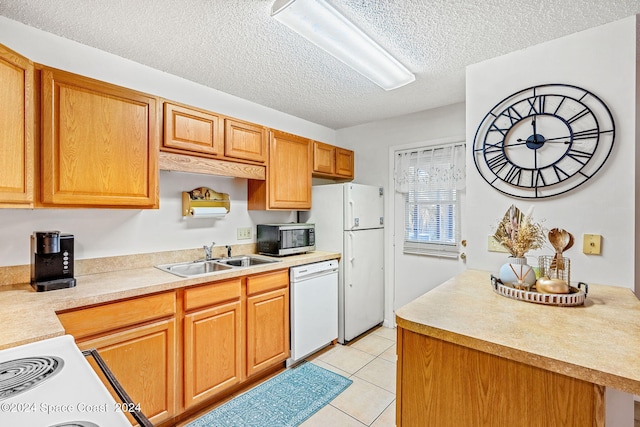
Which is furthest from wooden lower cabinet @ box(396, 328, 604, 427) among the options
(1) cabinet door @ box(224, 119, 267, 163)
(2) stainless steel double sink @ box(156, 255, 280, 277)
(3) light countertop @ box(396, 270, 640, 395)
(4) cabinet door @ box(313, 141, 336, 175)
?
(4) cabinet door @ box(313, 141, 336, 175)

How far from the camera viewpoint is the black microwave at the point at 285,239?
2695mm

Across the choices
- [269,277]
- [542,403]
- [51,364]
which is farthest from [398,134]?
[51,364]

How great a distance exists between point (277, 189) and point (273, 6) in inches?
60.8

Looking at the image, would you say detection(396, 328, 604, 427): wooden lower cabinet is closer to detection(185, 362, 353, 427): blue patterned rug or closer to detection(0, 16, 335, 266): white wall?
detection(185, 362, 353, 427): blue patterned rug

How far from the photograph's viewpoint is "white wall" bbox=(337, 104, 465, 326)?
9.73ft

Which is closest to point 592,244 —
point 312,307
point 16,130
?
point 312,307

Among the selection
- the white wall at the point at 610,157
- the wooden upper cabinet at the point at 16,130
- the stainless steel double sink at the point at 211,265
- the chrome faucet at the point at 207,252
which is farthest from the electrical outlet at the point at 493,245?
the wooden upper cabinet at the point at 16,130

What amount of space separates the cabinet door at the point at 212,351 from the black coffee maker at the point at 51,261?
27.9 inches

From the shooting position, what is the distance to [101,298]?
151 cm

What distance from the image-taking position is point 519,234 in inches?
59.2

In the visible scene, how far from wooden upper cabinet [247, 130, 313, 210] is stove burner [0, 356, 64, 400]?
192 cm

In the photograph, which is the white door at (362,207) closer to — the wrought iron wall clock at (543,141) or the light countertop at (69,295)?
the light countertop at (69,295)

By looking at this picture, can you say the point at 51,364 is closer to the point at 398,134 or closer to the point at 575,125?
the point at 575,125

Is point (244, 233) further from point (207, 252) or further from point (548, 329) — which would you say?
point (548, 329)
